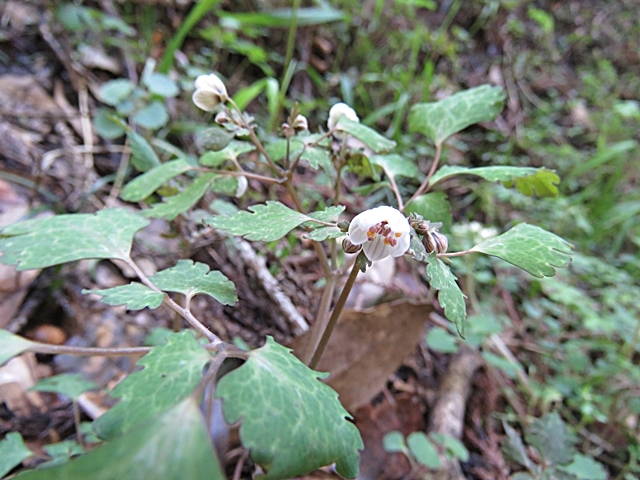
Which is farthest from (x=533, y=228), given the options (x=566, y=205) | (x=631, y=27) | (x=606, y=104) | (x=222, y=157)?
(x=631, y=27)

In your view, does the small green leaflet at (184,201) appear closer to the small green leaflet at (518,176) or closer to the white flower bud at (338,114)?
the white flower bud at (338,114)

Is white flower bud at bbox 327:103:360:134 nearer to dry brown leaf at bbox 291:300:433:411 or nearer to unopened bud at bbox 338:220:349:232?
unopened bud at bbox 338:220:349:232

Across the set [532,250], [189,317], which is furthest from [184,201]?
[532,250]

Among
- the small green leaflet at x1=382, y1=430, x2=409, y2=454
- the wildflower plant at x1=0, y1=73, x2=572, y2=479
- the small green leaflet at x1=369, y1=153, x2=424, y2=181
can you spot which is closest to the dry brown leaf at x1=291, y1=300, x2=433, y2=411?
the small green leaflet at x1=382, y1=430, x2=409, y2=454

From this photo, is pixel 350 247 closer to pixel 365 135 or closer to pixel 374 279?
pixel 365 135

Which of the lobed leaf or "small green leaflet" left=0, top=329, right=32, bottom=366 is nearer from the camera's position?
"small green leaflet" left=0, top=329, right=32, bottom=366

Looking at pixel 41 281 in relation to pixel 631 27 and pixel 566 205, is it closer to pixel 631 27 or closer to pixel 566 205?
pixel 566 205
